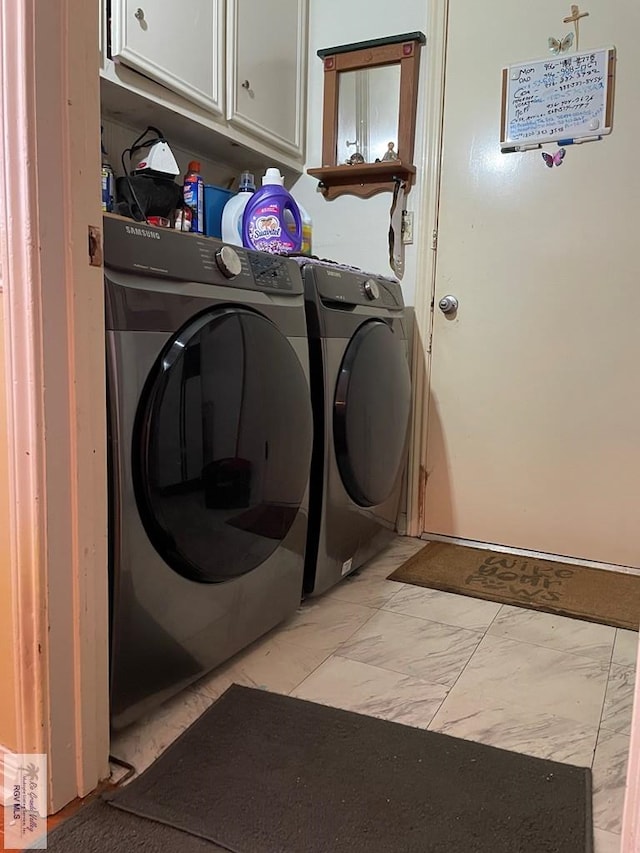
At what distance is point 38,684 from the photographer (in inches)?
36.7

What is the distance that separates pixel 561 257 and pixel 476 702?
4.51 feet

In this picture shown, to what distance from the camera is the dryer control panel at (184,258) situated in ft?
3.40

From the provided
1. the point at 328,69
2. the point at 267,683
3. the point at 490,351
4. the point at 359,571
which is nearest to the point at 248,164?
the point at 328,69

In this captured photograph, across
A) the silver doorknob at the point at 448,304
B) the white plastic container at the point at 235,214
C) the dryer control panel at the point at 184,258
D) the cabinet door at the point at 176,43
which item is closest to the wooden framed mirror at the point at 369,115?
the white plastic container at the point at 235,214

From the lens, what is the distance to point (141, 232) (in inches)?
42.3

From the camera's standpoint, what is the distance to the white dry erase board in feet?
6.40

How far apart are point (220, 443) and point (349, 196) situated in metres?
1.46

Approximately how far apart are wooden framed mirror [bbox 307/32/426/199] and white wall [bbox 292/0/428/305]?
0.12 feet

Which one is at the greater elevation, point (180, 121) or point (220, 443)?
point (180, 121)

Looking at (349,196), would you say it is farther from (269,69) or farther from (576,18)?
(576,18)

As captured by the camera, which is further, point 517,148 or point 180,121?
point 517,148

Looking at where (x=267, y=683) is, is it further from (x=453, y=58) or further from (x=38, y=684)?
(x=453, y=58)

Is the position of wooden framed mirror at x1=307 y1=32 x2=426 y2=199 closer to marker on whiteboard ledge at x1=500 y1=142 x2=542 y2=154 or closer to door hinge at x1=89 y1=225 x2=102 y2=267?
marker on whiteboard ledge at x1=500 y1=142 x2=542 y2=154

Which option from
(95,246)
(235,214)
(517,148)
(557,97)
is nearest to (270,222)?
(235,214)
